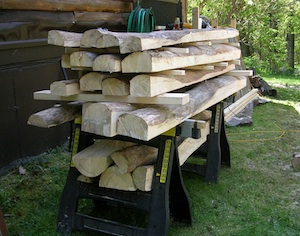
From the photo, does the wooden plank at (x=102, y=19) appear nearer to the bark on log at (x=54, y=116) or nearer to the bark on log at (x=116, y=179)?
the bark on log at (x=54, y=116)

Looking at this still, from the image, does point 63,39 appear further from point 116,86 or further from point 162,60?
point 162,60

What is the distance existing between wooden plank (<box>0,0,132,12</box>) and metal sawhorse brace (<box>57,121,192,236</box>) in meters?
1.95

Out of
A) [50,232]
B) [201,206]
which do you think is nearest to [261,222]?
[201,206]

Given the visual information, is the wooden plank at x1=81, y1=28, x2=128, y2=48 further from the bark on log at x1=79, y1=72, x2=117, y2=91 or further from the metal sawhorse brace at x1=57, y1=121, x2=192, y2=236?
the metal sawhorse brace at x1=57, y1=121, x2=192, y2=236

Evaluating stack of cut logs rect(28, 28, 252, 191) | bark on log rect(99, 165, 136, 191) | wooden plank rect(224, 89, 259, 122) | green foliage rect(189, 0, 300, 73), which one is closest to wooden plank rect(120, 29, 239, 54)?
stack of cut logs rect(28, 28, 252, 191)

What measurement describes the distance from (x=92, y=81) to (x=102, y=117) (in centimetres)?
37

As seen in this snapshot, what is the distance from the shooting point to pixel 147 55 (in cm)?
260

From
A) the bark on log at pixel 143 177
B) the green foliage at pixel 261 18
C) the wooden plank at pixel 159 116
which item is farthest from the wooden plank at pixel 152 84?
the green foliage at pixel 261 18

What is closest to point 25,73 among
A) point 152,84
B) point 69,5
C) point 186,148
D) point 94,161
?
point 69,5

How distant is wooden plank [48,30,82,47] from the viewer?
2752mm

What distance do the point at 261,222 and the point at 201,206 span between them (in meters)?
0.63

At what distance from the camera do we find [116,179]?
3.11 m

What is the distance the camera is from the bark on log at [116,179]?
3.07 m

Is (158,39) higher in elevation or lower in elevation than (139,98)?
higher
